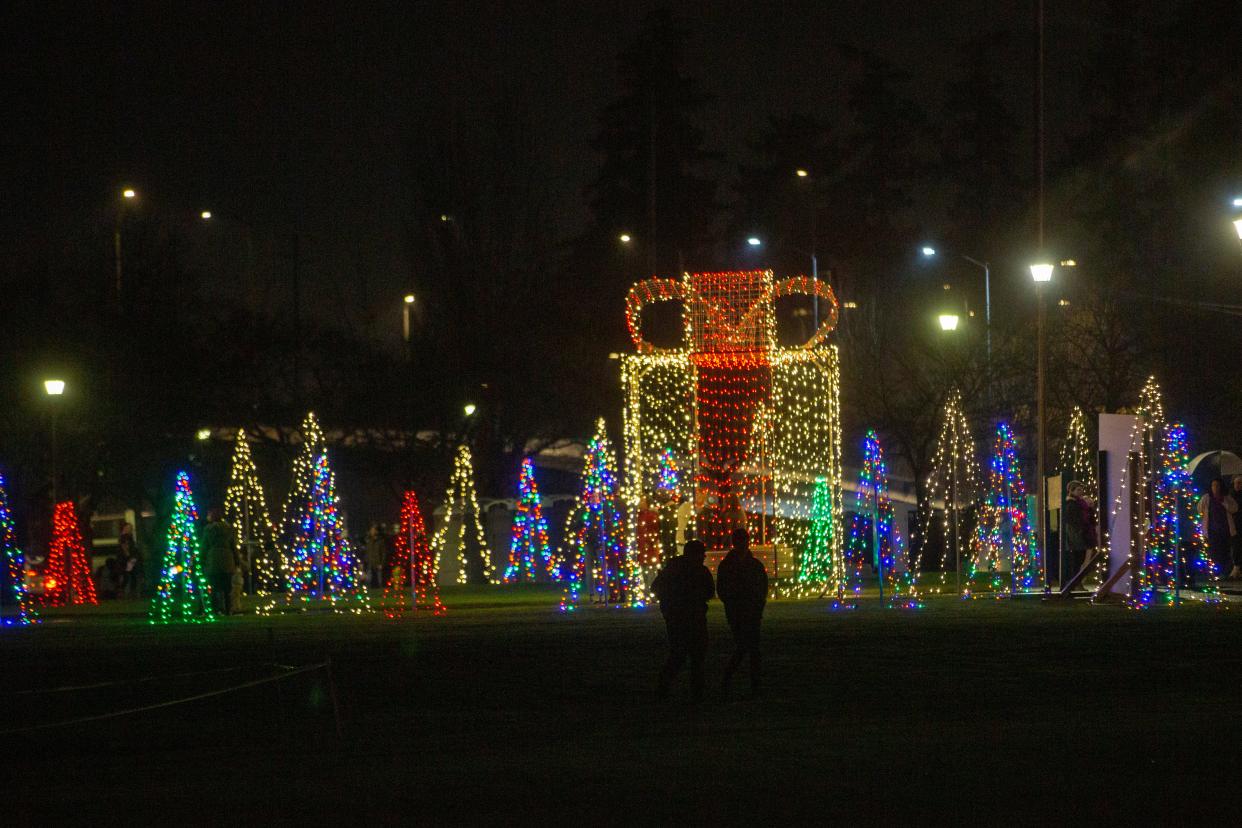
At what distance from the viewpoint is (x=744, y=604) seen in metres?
17.2

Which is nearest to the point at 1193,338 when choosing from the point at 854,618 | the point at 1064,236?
the point at 1064,236

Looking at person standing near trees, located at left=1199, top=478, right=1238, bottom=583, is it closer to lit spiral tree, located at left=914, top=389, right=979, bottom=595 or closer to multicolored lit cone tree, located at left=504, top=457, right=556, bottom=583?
lit spiral tree, located at left=914, top=389, right=979, bottom=595

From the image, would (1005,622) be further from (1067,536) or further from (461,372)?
(461,372)

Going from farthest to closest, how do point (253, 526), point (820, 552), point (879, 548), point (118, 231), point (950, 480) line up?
point (118, 231), point (950, 480), point (253, 526), point (820, 552), point (879, 548)

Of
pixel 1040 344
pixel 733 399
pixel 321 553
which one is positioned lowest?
pixel 321 553

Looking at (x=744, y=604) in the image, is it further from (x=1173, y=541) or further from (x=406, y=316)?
(x=406, y=316)

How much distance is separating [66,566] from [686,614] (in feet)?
96.5

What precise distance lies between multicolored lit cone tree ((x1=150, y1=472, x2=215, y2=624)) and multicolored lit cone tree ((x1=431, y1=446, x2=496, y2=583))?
718 centimetres

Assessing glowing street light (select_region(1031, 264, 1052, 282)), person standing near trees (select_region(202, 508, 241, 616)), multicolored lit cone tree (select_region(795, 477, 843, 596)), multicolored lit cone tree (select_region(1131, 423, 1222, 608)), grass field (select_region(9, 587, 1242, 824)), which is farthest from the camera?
multicolored lit cone tree (select_region(795, 477, 843, 596))

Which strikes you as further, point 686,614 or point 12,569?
point 12,569

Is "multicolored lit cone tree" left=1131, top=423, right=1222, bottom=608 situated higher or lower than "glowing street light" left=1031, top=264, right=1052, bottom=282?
Answer: lower

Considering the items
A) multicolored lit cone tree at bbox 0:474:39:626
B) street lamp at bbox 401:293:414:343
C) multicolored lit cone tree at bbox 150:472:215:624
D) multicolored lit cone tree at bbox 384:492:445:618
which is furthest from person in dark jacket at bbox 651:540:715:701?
street lamp at bbox 401:293:414:343

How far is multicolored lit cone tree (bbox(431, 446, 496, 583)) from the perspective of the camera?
155ft

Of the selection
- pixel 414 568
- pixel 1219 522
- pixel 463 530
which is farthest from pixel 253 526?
pixel 1219 522
